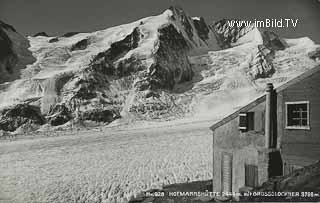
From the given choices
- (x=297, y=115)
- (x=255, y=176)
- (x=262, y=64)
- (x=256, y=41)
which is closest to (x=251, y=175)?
(x=255, y=176)

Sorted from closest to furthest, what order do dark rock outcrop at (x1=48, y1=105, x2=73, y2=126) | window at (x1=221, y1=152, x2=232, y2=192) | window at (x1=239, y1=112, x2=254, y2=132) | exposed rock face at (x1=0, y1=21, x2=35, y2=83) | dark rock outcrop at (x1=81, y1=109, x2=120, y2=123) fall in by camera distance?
window at (x1=239, y1=112, x2=254, y2=132) → window at (x1=221, y1=152, x2=232, y2=192) → exposed rock face at (x1=0, y1=21, x2=35, y2=83) → dark rock outcrop at (x1=48, y1=105, x2=73, y2=126) → dark rock outcrop at (x1=81, y1=109, x2=120, y2=123)

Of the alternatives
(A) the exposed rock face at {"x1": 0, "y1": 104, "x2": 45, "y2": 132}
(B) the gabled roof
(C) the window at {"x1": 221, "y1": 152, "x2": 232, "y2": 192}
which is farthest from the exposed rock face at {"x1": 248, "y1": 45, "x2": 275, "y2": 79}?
(A) the exposed rock face at {"x1": 0, "y1": 104, "x2": 45, "y2": 132}

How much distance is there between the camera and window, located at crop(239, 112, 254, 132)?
471cm

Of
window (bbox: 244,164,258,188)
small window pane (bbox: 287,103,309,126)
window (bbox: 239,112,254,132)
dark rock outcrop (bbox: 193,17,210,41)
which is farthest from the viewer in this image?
dark rock outcrop (bbox: 193,17,210,41)

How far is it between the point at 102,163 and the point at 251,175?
246cm

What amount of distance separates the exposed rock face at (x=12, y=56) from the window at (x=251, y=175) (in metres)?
4.60

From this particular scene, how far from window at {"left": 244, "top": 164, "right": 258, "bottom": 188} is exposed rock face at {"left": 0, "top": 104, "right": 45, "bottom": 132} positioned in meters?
4.11

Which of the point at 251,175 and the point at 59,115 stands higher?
the point at 59,115

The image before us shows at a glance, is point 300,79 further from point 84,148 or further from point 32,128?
point 32,128

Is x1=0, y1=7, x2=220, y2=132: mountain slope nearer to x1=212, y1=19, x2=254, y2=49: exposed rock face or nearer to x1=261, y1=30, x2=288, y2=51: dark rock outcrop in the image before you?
x1=212, y1=19, x2=254, y2=49: exposed rock face

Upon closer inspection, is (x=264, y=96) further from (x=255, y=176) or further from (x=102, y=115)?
(x=102, y=115)

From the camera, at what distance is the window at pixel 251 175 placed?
4559mm

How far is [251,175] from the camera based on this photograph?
15.2 ft

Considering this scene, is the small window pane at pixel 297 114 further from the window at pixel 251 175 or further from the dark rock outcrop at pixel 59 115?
the dark rock outcrop at pixel 59 115
